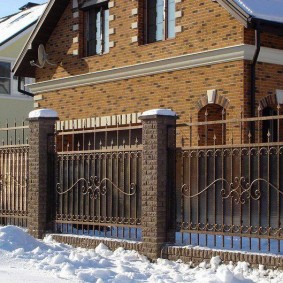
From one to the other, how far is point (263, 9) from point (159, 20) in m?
3.18

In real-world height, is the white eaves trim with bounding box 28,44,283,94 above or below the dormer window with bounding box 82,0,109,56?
below

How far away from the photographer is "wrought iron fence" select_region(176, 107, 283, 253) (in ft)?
30.4

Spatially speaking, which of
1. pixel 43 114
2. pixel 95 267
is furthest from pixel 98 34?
pixel 95 267

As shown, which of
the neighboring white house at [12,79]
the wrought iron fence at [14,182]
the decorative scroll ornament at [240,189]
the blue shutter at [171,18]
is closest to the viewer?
the decorative scroll ornament at [240,189]

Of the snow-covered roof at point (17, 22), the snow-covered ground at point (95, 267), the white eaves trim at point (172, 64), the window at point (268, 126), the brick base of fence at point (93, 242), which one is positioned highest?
the snow-covered roof at point (17, 22)

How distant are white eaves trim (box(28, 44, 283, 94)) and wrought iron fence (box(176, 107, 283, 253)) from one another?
4.55 metres

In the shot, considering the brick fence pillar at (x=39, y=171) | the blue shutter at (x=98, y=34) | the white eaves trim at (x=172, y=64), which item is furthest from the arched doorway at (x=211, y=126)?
the blue shutter at (x=98, y=34)

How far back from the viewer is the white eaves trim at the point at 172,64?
14648mm


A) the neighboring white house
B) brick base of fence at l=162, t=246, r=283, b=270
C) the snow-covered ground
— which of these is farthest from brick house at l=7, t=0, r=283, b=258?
the neighboring white house

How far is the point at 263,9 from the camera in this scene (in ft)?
46.8

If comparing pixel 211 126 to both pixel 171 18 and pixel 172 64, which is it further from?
pixel 171 18

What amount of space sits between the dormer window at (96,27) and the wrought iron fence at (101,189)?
6197mm

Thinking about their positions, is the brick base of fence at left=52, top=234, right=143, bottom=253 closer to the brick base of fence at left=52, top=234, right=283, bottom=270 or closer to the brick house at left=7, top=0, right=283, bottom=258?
the brick base of fence at left=52, top=234, right=283, bottom=270

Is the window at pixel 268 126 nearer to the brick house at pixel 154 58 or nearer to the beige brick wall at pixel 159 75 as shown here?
the brick house at pixel 154 58
